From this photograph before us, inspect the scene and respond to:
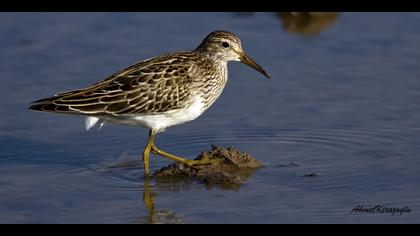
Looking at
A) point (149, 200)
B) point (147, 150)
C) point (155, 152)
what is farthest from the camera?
point (155, 152)

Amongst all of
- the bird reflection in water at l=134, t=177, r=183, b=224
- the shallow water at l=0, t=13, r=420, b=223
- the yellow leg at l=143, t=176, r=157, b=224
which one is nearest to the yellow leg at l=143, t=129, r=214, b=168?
the shallow water at l=0, t=13, r=420, b=223

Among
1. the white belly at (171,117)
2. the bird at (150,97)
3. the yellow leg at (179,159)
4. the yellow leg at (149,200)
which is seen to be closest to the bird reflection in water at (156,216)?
the yellow leg at (149,200)

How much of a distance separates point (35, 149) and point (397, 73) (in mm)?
5952

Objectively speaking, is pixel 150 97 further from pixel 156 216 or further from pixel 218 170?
pixel 156 216

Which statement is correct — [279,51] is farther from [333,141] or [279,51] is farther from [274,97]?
[333,141]

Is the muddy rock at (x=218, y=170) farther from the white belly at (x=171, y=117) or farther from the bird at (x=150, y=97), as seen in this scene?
the white belly at (x=171, y=117)

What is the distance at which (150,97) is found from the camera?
12195mm

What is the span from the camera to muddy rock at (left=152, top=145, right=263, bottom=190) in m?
11.7

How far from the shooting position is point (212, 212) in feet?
35.2

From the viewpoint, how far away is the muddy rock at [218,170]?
38.4ft

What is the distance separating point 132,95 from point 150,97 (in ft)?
0.77

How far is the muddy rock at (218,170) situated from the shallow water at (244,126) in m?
0.18

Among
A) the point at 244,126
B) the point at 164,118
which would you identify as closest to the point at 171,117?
the point at 164,118
